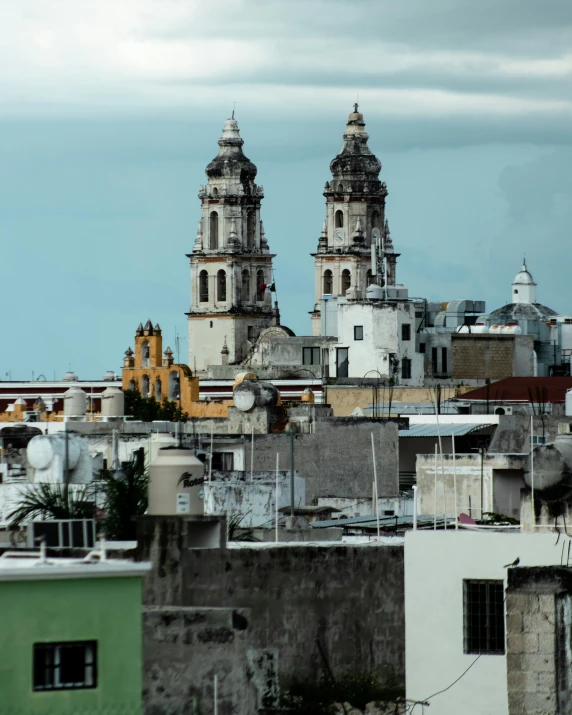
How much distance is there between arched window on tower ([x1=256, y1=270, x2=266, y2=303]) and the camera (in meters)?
138

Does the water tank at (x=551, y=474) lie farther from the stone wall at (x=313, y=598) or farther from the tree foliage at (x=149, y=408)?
the tree foliage at (x=149, y=408)

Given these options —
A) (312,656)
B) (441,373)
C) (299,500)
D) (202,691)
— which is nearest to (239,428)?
(299,500)

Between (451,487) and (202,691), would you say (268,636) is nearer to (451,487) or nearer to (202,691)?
(202,691)

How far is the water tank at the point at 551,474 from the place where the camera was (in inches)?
1076

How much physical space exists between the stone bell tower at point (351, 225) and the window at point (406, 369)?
117ft

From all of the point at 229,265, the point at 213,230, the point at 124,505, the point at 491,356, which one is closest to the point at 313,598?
the point at 124,505

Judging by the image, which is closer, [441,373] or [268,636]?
[268,636]

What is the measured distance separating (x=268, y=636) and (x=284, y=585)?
613mm

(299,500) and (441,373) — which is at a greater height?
(441,373)

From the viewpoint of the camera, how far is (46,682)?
66.1 feet

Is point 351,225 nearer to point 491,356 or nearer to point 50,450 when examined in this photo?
point 491,356

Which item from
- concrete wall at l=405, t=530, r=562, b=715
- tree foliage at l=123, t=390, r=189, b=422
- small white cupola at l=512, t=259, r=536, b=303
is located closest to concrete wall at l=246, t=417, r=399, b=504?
concrete wall at l=405, t=530, r=562, b=715

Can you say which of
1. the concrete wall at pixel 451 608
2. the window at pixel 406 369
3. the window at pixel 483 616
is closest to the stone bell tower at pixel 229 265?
the window at pixel 406 369

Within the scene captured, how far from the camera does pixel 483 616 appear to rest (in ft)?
83.6
